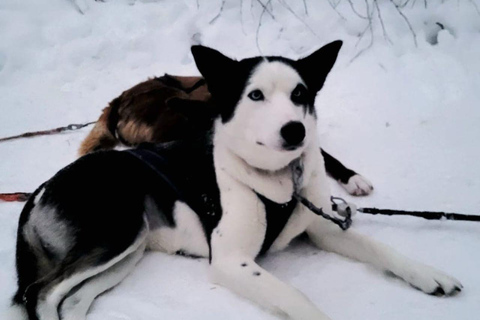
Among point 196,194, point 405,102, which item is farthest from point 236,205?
point 405,102

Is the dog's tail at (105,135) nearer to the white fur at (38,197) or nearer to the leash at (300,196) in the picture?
the white fur at (38,197)

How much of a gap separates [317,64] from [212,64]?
1.58 feet

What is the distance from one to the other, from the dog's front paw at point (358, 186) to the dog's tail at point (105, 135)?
1.70 metres

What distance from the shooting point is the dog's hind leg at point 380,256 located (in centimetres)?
169

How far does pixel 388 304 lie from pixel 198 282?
2.56ft

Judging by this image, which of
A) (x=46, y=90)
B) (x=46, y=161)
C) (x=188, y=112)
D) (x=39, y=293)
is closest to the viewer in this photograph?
(x=39, y=293)

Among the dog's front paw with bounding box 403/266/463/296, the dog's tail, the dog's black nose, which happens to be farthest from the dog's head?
the dog's tail

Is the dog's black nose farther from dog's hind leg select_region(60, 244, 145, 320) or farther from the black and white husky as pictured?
dog's hind leg select_region(60, 244, 145, 320)

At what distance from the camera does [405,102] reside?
359 centimetres

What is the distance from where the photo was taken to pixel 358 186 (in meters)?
2.59

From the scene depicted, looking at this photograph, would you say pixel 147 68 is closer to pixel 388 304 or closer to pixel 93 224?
pixel 93 224

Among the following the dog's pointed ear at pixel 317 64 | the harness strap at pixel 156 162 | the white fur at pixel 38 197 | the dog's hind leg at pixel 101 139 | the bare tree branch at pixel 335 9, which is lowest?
the dog's hind leg at pixel 101 139

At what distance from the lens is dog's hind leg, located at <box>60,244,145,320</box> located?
1690 mm

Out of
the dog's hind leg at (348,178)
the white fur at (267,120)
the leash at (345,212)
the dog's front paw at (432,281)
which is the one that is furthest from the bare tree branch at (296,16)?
the dog's front paw at (432,281)
